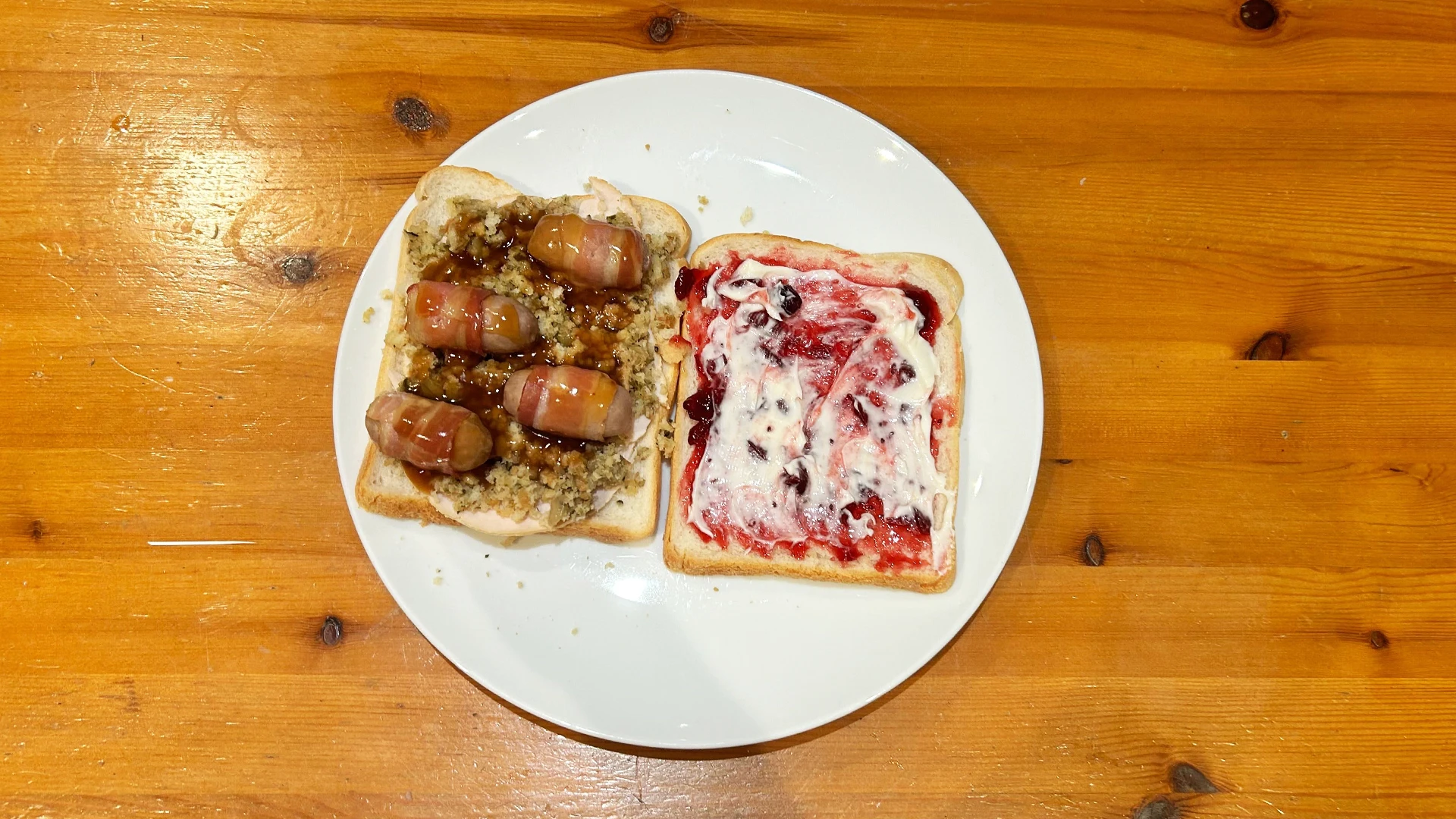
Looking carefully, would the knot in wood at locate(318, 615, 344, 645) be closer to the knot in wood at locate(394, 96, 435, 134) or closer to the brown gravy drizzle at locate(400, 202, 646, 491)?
the brown gravy drizzle at locate(400, 202, 646, 491)

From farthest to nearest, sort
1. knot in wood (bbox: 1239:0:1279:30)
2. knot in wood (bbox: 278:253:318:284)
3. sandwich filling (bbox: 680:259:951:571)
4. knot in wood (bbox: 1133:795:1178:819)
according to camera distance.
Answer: knot in wood (bbox: 1239:0:1279:30) < knot in wood (bbox: 278:253:318:284) < knot in wood (bbox: 1133:795:1178:819) < sandwich filling (bbox: 680:259:951:571)

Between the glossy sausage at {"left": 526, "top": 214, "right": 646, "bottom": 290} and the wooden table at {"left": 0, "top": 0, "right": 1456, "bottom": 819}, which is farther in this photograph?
the wooden table at {"left": 0, "top": 0, "right": 1456, "bottom": 819}

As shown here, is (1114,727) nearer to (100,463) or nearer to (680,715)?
(680,715)

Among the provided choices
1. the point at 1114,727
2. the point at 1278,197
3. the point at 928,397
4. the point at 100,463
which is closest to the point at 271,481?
the point at 100,463

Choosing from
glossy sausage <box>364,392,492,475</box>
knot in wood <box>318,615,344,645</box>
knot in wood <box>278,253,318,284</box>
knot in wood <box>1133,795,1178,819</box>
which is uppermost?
knot in wood <box>278,253,318,284</box>

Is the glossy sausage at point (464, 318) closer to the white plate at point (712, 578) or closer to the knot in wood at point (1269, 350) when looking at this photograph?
the white plate at point (712, 578)

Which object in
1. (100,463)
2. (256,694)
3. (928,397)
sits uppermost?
(928,397)

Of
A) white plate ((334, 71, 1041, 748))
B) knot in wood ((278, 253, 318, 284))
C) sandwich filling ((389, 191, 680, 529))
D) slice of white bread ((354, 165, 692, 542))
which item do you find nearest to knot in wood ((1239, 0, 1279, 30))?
white plate ((334, 71, 1041, 748))
